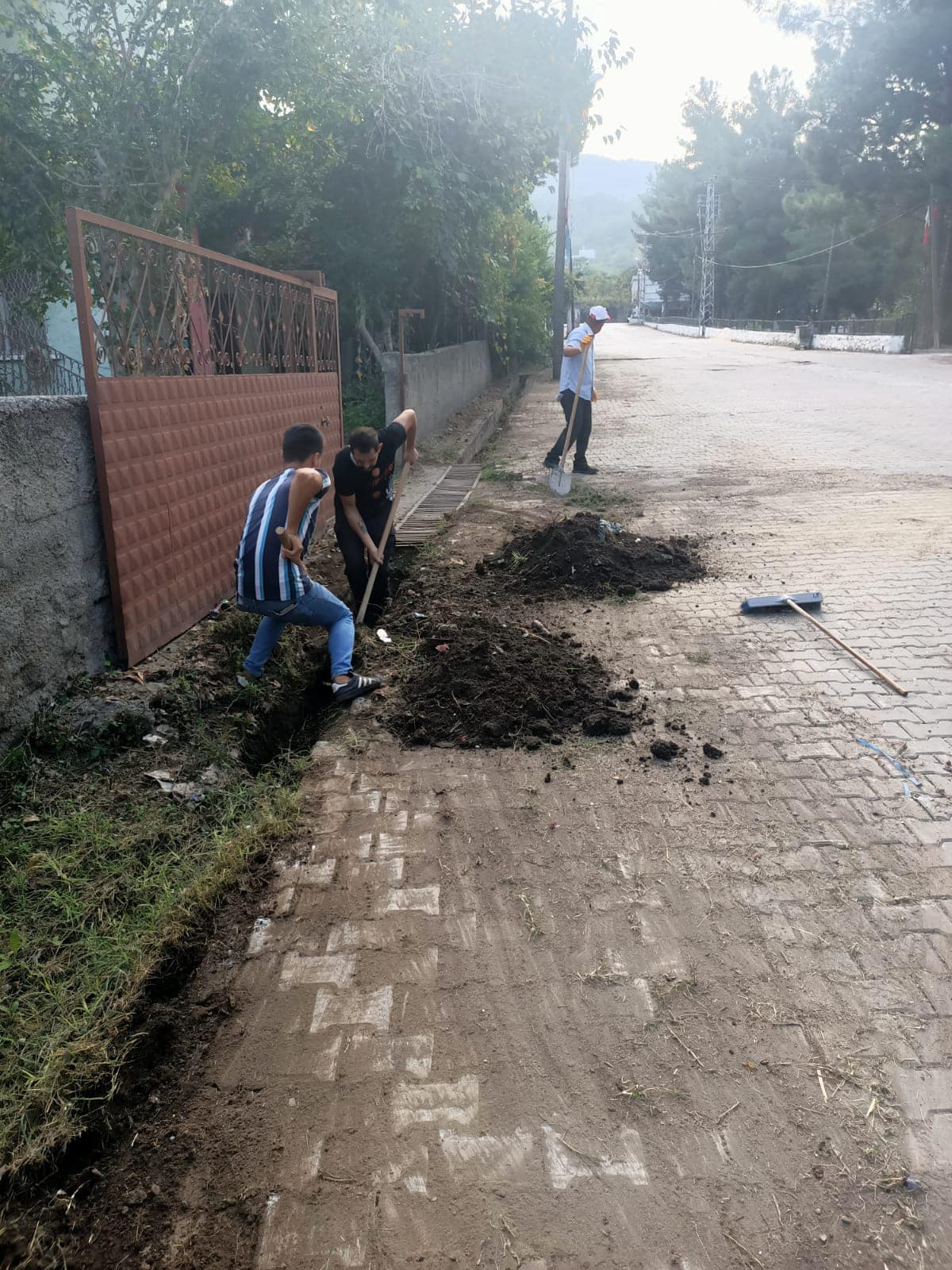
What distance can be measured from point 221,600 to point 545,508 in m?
4.26

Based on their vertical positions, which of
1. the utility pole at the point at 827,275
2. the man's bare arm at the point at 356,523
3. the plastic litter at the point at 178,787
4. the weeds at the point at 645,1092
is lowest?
the weeds at the point at 645,1092

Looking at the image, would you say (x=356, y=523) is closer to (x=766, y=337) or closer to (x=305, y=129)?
(x=305, y=129)

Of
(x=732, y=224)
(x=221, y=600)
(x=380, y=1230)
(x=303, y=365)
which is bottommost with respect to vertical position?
(x=380, y=1230)

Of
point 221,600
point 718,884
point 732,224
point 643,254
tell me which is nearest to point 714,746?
point 718,884

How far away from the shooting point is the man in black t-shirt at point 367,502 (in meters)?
5.86

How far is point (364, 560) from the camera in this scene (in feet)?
20.0

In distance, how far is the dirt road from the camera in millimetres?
2094

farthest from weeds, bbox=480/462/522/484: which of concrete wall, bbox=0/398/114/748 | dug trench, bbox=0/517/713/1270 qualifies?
concrete wall, bbox=0/398/114/748

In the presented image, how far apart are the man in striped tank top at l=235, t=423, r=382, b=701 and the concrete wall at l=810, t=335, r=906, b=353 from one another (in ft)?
129

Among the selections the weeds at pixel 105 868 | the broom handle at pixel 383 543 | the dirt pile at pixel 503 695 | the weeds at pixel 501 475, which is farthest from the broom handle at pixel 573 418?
the weeds at pixel 105 868

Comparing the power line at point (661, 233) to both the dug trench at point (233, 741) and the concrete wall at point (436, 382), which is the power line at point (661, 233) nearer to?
the concrete wall at point (436, 382)

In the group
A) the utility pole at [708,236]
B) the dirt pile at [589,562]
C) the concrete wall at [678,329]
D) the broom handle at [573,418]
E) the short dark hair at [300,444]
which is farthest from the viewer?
the utility pole at [708,236]

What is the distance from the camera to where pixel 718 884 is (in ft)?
10.7

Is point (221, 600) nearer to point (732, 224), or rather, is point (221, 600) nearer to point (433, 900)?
point (433, 900)
